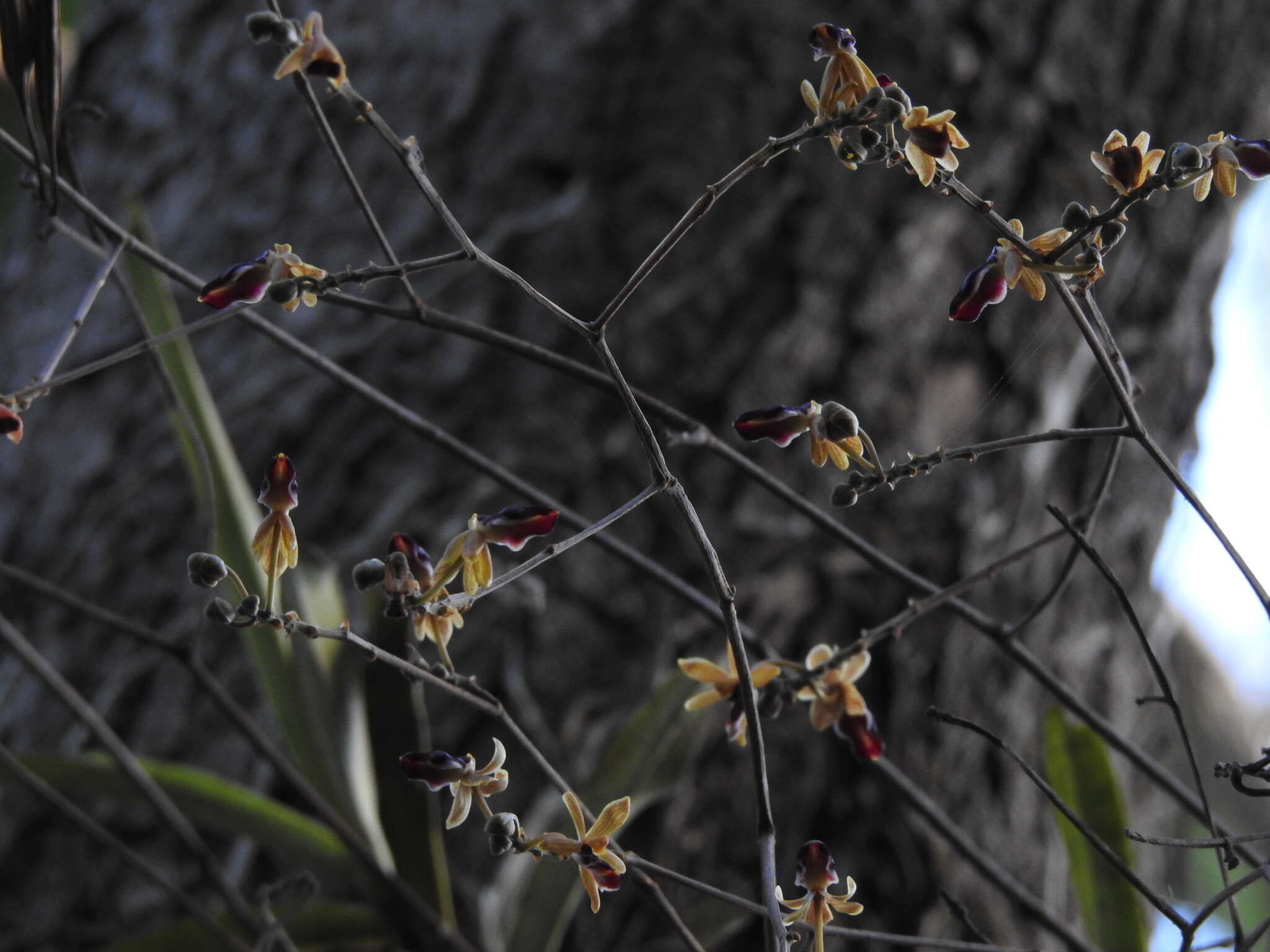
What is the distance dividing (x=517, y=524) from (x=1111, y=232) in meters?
0.20

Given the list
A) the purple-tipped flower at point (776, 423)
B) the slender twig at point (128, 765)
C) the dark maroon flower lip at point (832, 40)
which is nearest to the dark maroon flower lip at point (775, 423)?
the purple-tipped flower at point (776, 423)

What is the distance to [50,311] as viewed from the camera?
904mm

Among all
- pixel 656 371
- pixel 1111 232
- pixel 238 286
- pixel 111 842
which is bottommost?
pixel 111 842

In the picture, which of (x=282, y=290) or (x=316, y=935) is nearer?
(x=282, y=290)

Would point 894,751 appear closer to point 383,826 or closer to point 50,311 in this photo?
point 383,826

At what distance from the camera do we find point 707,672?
12.9 inches

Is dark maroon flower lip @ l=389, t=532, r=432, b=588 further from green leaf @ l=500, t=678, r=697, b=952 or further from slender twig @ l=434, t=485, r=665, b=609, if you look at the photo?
green leaf @ l=500, t=678, r=697, b=952

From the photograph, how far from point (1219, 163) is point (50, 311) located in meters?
0.95

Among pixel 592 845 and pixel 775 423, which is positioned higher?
pixel 775 423

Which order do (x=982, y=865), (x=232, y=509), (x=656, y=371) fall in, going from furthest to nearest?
(x=656, y=371) < (x=232, y=509) < (x=982, y=865)

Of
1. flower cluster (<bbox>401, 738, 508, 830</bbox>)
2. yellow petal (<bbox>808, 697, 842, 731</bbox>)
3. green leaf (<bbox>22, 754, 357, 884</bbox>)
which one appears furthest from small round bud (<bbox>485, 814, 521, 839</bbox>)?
green leaf (<bbox>22, 754, 357, 884</bbox>)

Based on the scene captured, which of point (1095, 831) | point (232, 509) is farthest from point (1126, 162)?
point (232, 509)

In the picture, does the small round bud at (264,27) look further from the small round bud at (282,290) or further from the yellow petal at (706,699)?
the yellow petal at (706,699)

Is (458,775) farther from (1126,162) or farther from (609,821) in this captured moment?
(1126,162)
